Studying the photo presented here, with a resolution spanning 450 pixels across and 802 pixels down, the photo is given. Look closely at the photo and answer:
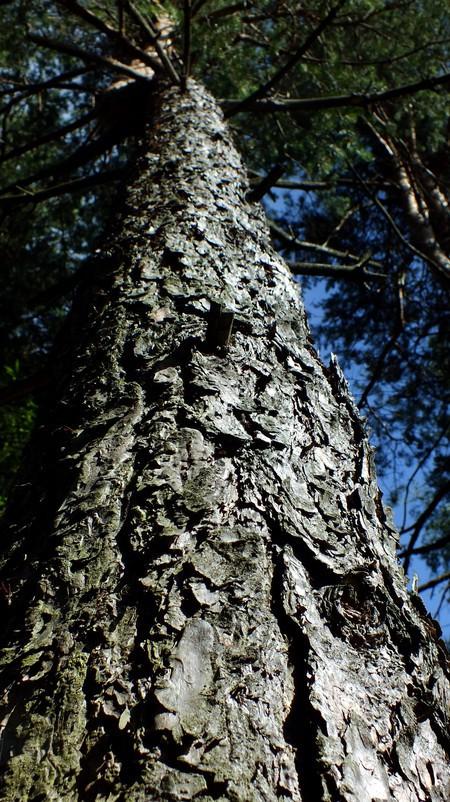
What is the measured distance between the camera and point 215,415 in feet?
4.31

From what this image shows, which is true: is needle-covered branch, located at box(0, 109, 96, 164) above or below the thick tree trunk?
above

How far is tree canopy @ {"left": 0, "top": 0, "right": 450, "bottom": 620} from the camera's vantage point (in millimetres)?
4352

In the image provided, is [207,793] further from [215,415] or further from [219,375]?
[219,375]

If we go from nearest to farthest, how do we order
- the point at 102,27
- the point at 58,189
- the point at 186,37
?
the point at 186,37, the point at 58,189, the point at 102,27

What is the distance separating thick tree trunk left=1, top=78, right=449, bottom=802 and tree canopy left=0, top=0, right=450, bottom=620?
2.03 metres

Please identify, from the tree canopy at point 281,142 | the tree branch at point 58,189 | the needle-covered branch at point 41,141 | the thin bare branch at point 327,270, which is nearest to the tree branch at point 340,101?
the tree canopy at point 281,142

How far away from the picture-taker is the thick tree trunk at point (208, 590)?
0.79 metres

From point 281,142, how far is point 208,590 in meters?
5.41

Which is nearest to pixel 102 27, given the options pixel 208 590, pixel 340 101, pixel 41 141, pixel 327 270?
pixel 41 141

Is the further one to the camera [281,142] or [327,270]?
[281,142]

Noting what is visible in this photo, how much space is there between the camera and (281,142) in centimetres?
570

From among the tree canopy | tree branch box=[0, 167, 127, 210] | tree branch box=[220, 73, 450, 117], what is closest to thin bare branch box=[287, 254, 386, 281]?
the tree canopy

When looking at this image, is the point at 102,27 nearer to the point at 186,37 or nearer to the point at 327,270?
the point at 186,37

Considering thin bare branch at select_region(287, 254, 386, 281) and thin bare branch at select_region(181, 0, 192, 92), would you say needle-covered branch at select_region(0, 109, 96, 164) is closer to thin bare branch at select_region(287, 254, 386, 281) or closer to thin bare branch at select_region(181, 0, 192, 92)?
thin bare branch at select_region(181, 0, 192, 92)
